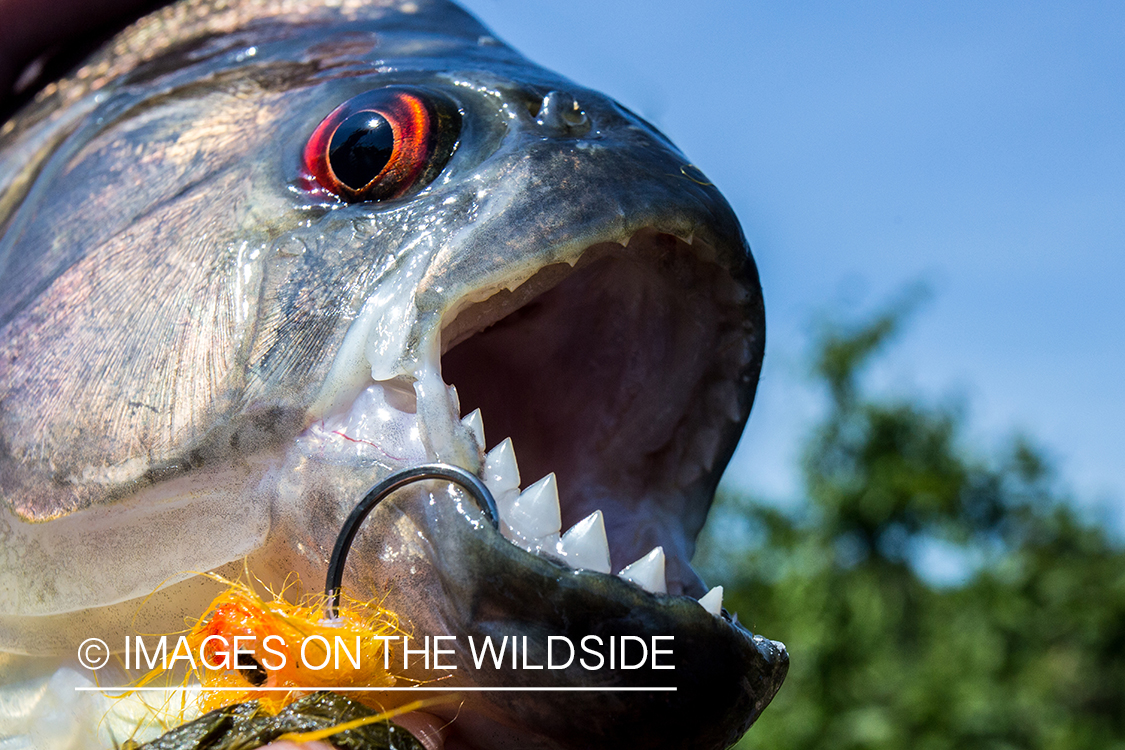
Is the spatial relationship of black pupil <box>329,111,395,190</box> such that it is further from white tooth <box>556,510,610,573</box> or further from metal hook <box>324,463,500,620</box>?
white tooth <box>556,510,610,573</box>

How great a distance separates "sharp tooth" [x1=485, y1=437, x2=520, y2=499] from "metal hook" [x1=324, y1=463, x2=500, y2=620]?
0.15ft

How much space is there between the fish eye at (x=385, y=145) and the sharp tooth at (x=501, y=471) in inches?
15.7

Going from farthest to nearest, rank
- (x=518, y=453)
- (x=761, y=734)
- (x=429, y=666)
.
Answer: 1. (x=761, y=734)
2. (x=518, y=453)
3. (x=429, y=666)

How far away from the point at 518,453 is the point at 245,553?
1.63ft

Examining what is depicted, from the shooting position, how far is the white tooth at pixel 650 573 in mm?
1111

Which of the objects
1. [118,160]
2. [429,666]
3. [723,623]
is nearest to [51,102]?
[118,160]

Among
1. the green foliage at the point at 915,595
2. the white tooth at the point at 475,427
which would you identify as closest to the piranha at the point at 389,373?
the white tooth at the point at 475,427

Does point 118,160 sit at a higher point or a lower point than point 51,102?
lower

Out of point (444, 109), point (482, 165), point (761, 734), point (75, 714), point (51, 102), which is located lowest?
point (761, 734)

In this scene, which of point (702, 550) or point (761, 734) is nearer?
point (761, 734)

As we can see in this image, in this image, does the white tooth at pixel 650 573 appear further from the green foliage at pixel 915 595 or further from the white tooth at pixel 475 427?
the green foliage at pixel 915 595

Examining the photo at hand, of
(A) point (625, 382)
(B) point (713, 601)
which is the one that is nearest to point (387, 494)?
(B) point (713, 601)

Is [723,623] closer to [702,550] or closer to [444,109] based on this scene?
[444,109]

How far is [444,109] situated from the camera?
4.38ft
